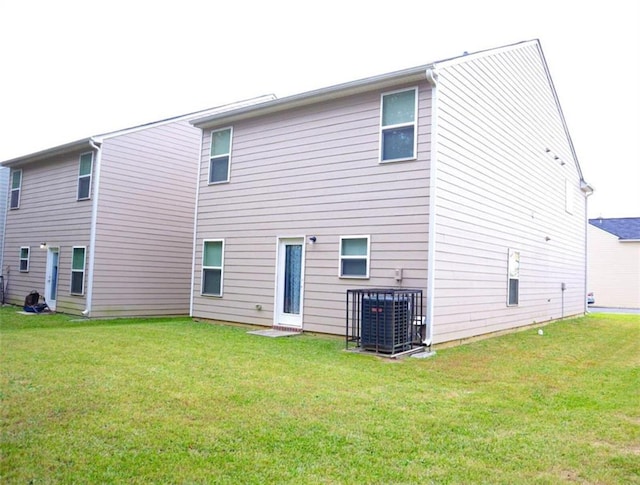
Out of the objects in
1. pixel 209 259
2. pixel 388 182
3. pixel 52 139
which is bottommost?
pixel 209 259

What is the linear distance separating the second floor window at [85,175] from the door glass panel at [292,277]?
6.09 m

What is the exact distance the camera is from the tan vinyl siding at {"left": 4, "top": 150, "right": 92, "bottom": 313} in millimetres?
12672

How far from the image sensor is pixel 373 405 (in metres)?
4.47

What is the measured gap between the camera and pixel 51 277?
44.7 ft

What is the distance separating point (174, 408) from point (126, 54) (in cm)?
1204

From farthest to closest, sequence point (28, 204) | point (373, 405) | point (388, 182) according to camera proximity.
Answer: point (28, 204)
point (388, 182)
point (373, 405)

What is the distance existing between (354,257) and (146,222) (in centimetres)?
679

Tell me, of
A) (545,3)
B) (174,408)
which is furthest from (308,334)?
(545,3)

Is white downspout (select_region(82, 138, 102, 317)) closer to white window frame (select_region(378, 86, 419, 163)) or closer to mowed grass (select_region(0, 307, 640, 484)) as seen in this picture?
mowed grass (select_region(0, 307, 640, 484))

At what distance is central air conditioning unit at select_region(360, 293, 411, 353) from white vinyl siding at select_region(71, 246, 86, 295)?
26.7 ft

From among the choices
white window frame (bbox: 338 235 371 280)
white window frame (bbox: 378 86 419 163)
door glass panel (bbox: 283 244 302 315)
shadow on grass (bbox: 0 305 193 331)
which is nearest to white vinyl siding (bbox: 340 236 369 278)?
white window frame (bbox: 338 235 371 280)

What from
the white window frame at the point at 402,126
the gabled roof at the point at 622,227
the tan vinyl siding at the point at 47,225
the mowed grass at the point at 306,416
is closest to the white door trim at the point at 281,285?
the mowed grass at the point at 306,416

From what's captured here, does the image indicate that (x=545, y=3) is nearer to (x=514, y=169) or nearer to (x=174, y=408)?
(x=514, y=169)

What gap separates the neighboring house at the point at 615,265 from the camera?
2412 centimetres
